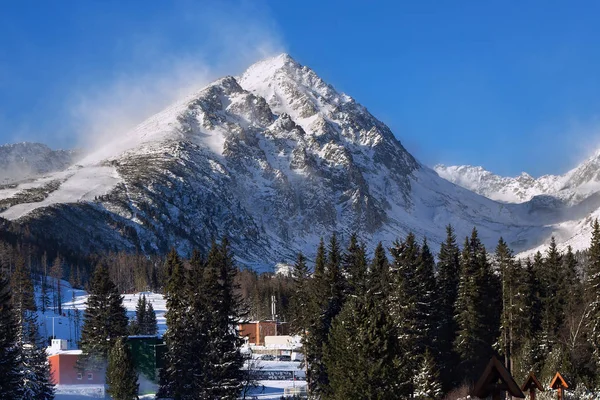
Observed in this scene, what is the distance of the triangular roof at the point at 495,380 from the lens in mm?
23438

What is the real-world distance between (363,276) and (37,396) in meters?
27.6

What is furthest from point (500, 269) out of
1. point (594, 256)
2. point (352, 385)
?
point (352, 385)

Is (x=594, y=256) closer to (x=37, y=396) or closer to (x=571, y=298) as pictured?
(x=571, y=298)

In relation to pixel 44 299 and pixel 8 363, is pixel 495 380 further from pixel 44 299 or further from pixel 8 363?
pixel 44 299

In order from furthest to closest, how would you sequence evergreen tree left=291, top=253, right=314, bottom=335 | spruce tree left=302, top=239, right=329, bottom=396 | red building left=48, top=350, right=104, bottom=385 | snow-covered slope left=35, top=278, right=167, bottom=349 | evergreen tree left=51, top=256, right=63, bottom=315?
evergreen tree left=51, top=256, right=63, bottom=315 → snow-covered slope left=35, top=278, right=167, bottom=349 → red building left=48, top=350, right=104, bottom=385 → evergreen tree left=291, top=253, right=314, bottom=335 → spruce tree left=302, top=239, right=329, bottom=396

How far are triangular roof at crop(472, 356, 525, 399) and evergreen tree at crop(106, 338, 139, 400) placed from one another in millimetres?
46316

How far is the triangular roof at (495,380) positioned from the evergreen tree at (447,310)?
41.8m

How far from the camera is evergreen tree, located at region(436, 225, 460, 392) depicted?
6656cm

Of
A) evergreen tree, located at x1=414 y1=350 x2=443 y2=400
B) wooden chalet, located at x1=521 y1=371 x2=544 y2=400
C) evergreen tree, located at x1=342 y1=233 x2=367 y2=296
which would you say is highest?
evergreen tree, located at x1=342 y1=233 x2=367 y2=296

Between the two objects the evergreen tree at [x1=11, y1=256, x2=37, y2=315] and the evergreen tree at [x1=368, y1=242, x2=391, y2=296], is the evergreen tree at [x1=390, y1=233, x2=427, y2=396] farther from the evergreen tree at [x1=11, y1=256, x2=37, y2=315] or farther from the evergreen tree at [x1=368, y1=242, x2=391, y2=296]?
the evergreen tree at [x1=11, y1=256, x2=37, y2=315]

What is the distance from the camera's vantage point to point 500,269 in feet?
238

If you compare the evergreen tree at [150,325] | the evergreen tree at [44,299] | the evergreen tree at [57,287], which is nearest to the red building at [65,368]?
the evergreen tree at [150,325]

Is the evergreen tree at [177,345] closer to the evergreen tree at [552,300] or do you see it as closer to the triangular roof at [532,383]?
the evergreen tree at [552,300]

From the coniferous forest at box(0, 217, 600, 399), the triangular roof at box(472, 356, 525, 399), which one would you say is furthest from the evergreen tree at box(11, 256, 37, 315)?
the triangular roof at box(472, 356, 525, 399)
